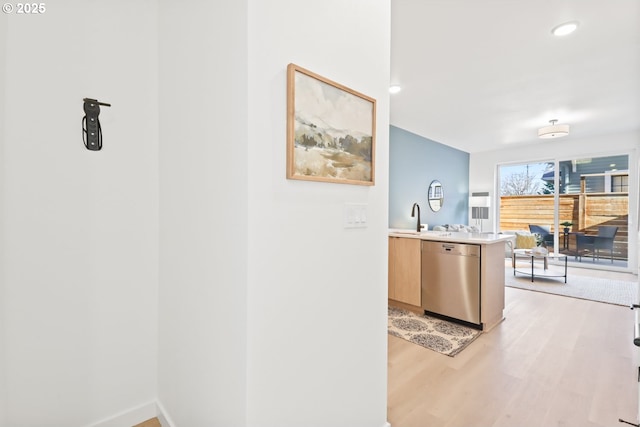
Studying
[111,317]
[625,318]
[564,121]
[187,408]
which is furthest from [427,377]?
[564,121]

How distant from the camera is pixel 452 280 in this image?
Result: 306 centimetres

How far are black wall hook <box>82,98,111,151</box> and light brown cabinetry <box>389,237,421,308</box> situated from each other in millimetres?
2932

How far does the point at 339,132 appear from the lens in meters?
1.23

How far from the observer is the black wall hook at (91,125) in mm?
1430

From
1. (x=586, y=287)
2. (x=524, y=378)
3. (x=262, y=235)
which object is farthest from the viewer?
(x=586, y=287)

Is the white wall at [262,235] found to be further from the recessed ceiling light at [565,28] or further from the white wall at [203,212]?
the recessed ceiling light at [565,28]

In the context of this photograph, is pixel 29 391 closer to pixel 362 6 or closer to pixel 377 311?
pixel 377 311

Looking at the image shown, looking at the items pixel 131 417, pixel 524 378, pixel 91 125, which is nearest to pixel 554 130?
pixel 524 378

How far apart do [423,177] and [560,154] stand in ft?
10.4

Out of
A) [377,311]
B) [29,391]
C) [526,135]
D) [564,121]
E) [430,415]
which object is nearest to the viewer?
[29,391]

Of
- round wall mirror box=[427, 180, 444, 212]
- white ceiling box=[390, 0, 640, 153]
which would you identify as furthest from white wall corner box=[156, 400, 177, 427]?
round wall mirror box=[427, 180, 444, 212]

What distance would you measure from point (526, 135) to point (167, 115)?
6.43 m

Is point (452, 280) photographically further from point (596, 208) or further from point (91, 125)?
point (596, 208)

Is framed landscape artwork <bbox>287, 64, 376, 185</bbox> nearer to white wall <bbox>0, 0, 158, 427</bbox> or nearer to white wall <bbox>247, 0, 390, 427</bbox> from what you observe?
white wall <bbox>247, 0, 390, 427</bbox>
